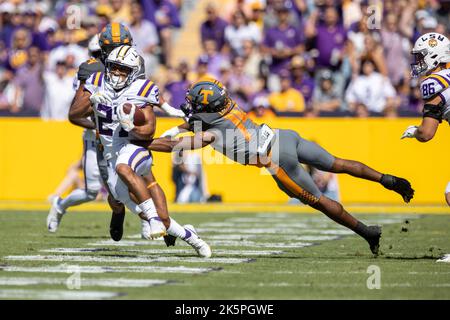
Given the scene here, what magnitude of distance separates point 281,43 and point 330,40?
81 cm

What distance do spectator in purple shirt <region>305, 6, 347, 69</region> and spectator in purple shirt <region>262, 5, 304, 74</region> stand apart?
0.36m

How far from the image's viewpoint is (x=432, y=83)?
812 cm

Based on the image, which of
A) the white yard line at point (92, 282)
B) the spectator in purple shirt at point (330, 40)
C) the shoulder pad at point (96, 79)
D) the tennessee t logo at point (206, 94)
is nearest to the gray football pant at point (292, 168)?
the tennessee t logo at point (206, 94)

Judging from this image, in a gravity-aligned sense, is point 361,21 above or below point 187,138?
above

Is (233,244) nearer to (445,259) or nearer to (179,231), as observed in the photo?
(179,231)

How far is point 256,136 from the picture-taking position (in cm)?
831

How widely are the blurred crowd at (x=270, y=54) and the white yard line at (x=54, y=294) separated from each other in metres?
8.05

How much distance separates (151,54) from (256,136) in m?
8.43

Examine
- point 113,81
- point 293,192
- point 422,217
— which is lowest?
point 422,217

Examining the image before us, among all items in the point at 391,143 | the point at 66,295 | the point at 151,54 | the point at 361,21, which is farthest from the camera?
the point at 151,54

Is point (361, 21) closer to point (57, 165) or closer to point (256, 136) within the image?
point (57, 165)

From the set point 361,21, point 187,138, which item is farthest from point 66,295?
point 361,21

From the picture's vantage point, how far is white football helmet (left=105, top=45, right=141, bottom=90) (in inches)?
326

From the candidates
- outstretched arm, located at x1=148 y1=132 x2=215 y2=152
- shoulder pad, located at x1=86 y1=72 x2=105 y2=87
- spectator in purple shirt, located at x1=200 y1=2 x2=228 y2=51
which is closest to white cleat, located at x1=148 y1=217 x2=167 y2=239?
outstretched arm, located at x1=148 y1=132 x2=215 y2=152
